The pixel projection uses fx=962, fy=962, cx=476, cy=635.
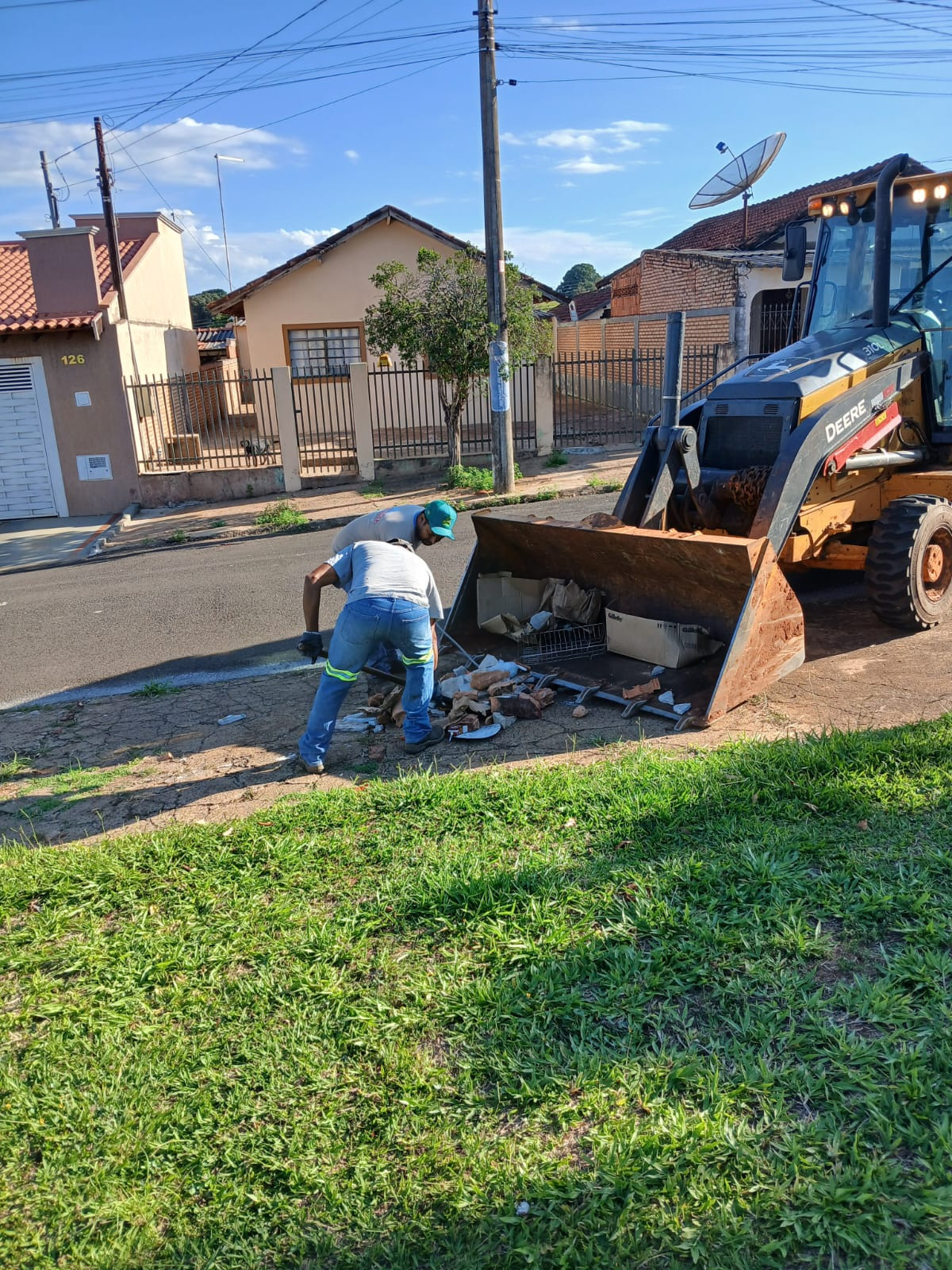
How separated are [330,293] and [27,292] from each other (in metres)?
6.18

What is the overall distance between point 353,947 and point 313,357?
20.2 m

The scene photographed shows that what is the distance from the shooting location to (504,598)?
715 centimetres

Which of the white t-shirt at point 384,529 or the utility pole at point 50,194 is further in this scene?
the utility pole at point 50,194

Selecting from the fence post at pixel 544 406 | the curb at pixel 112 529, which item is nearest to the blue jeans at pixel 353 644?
the curb at pixel 112 529

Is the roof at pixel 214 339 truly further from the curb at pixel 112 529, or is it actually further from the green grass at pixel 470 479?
the green grass at pixel 470 479

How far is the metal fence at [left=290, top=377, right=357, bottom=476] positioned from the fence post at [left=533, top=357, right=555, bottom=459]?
3357 mm

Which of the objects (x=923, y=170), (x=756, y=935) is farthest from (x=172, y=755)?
(x=923, y=170)

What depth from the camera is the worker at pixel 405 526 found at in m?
5.85

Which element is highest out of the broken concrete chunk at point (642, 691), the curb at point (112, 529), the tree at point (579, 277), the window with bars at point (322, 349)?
the tree at point (579, 277)

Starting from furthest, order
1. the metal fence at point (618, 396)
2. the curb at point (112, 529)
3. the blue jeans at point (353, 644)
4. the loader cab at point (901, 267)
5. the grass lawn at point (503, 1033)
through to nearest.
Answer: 1. the metal fence at point (618, 396)
2. the curb at point (112, 529)
3. the loader cab at point (901, 267)
4. the blue jeans at point (353, 644)
5. the grass lawn at point (503, 1033)

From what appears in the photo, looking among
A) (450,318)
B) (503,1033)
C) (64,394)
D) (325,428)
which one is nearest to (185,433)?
(64,394)

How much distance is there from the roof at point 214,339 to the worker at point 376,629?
24.2m

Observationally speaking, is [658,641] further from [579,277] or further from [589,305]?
[579,277]

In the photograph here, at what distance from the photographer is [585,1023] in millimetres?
3012
